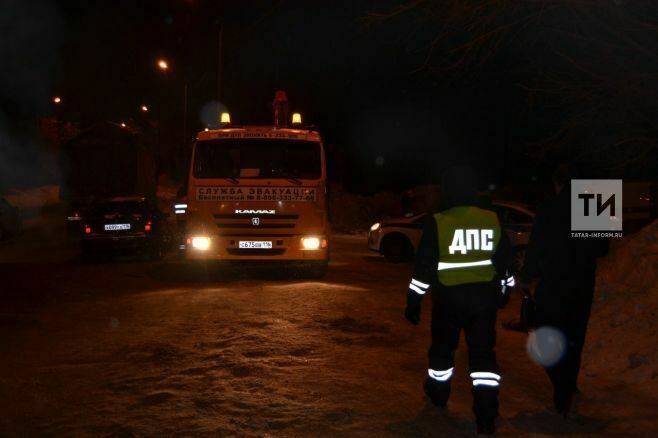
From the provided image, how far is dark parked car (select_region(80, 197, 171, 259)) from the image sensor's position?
17125mm

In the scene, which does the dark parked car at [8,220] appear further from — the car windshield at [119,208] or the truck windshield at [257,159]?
the truck windshield at [257,159]

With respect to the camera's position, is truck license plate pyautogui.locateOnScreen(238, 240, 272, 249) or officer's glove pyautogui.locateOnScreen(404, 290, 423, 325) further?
truck license plate pyautogui.locateOnScreen(238, 240, 272, 249)

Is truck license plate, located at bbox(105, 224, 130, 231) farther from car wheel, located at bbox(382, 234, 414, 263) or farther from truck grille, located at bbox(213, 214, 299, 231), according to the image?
car wheel, located at bbox(382, 234, 414, 263)

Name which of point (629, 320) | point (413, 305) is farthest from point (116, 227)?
point (413, 305)

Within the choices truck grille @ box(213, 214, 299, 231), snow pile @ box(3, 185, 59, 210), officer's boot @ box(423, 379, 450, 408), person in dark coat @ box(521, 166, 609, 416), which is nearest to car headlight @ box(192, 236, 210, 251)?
truck grille @ box(213, 214, 299, 231)

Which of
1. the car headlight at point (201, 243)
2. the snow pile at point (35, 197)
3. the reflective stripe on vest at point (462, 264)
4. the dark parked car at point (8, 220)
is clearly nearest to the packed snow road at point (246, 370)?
the car headlight at point (201, 243)

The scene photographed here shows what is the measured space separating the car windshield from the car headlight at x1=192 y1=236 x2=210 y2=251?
502 cm

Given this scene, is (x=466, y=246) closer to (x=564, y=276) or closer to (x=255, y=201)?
(x=564, y=276)

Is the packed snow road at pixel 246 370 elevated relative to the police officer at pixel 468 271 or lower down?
lower down

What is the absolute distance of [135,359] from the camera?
7.22 metres

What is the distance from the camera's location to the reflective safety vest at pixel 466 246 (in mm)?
5168

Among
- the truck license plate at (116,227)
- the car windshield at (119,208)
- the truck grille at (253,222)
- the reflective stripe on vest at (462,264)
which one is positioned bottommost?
the reflective stripe on vest at (462,264)

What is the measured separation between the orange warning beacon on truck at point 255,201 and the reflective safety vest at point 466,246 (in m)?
8.00

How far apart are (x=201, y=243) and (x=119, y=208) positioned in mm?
5378
